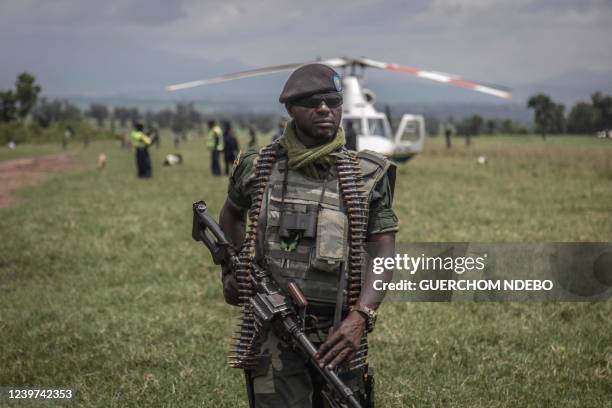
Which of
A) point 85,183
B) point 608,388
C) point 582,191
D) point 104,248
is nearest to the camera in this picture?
point 608,388

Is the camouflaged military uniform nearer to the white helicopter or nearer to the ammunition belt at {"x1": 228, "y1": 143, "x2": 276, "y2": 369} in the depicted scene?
the ammunition belt at {"x1": 228, "y1": 143, "x2": 276, "y2": 369}

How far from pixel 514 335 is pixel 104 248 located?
611 centimetres

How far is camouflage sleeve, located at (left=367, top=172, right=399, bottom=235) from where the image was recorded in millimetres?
2822

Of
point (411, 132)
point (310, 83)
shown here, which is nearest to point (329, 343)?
point (310, 83)

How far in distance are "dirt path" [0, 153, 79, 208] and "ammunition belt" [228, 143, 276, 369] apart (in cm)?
1457

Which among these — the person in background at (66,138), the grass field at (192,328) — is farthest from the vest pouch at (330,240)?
the person in background at (66,138)

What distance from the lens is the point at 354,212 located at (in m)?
2.75

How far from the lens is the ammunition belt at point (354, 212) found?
275 centimetres

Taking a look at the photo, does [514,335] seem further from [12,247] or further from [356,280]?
[12,247]

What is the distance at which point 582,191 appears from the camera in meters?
16.8

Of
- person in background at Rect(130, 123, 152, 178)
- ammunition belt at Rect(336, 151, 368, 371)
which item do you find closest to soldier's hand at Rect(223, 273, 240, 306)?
ammunition belt at Rect(336, 151, 368, 371)

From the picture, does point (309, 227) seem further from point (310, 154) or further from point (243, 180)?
point (243, 180)

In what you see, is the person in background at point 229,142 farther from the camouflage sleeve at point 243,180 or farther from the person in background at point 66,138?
the person in background at point 66,138

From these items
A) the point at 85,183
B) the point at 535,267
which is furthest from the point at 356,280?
the point at 85,183
